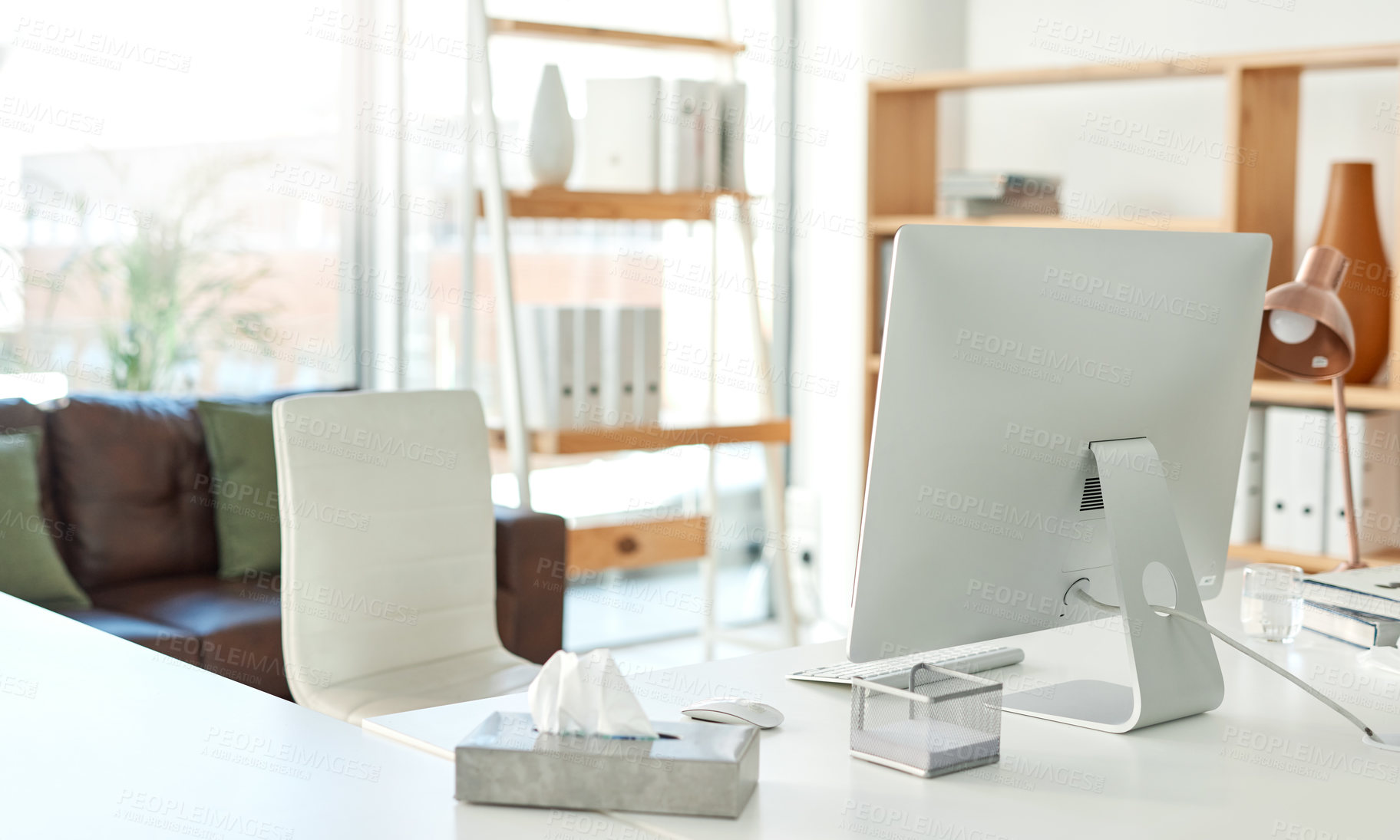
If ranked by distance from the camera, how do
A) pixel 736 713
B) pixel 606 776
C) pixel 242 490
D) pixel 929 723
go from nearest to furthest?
pixel 606 776 < pixel 929 723 < pixel 736 713 < pixel 242 490

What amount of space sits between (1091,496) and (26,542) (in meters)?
2.39

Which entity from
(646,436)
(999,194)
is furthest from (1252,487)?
(646,436)

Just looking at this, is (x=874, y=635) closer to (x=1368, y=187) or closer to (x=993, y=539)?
(x=993, y=539)

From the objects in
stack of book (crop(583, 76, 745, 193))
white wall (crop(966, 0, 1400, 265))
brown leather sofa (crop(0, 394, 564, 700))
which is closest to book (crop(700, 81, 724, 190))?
stack of book (crop(583, 76, 745, 193))

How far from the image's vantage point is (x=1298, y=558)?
3.02 m

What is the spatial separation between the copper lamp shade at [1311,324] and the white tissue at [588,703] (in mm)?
1274

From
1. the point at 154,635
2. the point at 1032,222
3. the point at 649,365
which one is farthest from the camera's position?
the point at 649,365

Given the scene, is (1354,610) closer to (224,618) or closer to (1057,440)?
(1057,440)

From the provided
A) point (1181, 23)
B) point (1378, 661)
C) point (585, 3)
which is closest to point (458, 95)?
point (585, 3)

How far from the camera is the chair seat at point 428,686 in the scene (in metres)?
2.14

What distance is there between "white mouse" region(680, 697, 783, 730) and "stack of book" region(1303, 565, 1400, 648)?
86 cm

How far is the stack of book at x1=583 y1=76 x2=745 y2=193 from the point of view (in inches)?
143

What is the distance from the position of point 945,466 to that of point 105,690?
910 mm

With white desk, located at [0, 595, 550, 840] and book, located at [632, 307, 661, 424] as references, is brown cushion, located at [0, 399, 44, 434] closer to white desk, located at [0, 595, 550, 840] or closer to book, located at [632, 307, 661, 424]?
book, located at [632, 307, 661, 424]
